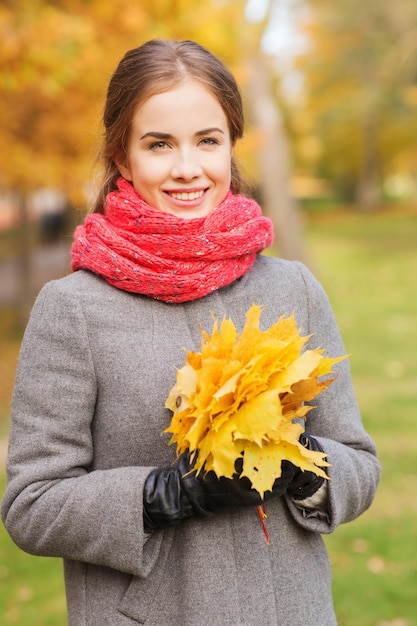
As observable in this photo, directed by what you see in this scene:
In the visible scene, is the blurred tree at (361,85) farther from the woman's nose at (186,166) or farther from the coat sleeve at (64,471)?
the coat sleeve at (64,471)

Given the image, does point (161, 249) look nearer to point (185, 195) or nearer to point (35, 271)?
point (185, 195)

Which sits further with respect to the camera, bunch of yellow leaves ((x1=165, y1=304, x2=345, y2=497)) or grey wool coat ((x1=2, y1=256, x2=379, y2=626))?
grey wool coat ((x1=2, y1=256, x2=379, y2=626))

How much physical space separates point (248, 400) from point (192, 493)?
277 mm

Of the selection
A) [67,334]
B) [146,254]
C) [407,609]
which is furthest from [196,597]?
[407,609]

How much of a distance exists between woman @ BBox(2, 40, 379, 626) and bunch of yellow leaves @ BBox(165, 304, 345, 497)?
0.10 metres

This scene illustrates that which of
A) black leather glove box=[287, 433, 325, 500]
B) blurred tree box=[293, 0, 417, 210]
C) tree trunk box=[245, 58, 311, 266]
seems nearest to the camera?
black leather glove box=[287, 433, 325, 500]

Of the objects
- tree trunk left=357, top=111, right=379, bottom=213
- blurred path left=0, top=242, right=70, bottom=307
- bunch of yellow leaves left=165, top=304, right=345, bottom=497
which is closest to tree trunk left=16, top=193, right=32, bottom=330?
blurred path left=0, top=242, right=70, bottom=307

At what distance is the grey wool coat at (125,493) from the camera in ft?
6.14

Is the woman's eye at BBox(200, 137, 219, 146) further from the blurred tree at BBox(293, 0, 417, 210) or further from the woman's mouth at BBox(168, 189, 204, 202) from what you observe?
the blurred tree at BBox(293, 0, 417, 210)

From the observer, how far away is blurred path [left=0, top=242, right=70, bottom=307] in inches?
666

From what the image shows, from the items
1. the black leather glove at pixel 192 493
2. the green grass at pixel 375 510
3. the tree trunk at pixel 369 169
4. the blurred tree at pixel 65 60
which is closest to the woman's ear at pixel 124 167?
the black leather glove at pixel 192 493

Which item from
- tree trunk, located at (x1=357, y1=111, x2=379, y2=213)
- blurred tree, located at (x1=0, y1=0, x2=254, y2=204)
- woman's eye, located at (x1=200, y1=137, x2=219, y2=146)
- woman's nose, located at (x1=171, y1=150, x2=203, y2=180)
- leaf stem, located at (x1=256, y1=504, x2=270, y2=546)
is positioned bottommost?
leaf stem, located at (x1=256, y1=504, x2=270, y2=546)

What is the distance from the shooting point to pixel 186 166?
2.02 m

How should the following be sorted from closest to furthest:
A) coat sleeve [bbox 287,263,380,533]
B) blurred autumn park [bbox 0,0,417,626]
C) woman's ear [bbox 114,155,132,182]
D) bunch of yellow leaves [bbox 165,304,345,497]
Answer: bunch of yellow leaves [bbox 165,304,345,497] → coat sleeve [bbox 287,263,380,533] → woman's ear [bbox 114,155,132,182] → blurred autumn park [bbox 0,0,417,626]
